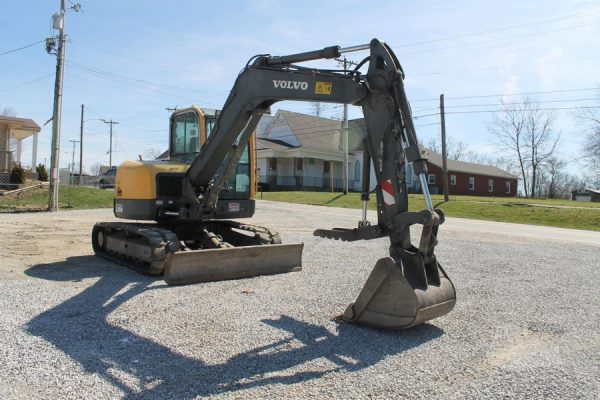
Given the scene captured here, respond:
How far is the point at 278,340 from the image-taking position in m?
5.41

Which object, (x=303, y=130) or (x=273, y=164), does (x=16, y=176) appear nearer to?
(x=273, y=164)

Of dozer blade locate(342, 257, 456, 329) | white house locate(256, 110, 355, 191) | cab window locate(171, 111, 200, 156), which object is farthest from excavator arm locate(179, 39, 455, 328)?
white house locate(256, 110, 355, 191)

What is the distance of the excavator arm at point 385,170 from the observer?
5543 mm

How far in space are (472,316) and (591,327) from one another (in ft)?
4.29

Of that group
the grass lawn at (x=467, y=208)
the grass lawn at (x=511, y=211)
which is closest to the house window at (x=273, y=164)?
the grass lawn at (x=511, y=211)

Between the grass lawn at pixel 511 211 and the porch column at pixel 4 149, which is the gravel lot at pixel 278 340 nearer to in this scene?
the grass lawn at pixel 511 211

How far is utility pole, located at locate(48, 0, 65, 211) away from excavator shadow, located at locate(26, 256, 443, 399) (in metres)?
18.4

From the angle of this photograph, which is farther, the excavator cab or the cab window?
the cab window

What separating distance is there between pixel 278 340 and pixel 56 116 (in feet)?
70.4

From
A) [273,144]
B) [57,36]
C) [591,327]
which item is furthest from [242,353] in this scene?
[273,144]

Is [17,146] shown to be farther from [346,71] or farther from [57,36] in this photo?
[346,71]

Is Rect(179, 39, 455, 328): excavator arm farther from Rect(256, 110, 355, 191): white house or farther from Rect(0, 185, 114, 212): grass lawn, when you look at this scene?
Rect(256, 110, 355, 191): white house

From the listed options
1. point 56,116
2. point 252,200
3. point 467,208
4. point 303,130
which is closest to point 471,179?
point 303,130

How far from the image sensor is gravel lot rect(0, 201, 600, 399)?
4.25 m
